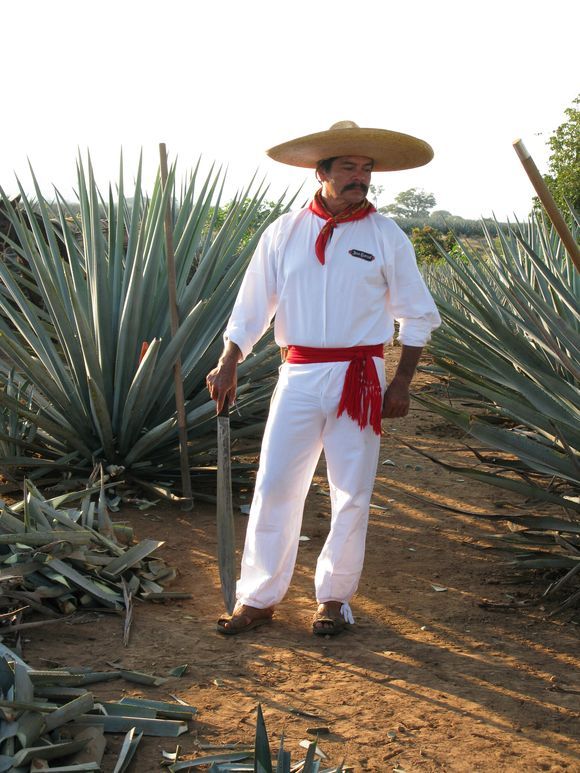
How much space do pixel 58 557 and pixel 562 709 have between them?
5.69 ft

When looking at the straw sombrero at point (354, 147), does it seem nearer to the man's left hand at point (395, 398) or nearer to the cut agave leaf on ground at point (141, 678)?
the man's left hand at point (395, 398)

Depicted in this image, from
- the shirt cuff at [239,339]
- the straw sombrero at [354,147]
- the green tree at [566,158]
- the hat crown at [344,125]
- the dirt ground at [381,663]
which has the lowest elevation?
the dirt ground at [381,663]

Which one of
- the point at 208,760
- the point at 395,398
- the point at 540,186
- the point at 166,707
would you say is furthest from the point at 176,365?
the point at 540,186

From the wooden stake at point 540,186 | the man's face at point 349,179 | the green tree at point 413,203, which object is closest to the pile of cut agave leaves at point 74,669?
the wooden stake at point 540,186

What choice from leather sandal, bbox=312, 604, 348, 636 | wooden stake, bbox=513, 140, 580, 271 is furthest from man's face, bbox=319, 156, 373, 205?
wooden stake, bbox=513, 140, 580, 271

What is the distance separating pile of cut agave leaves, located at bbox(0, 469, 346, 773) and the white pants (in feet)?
1.50

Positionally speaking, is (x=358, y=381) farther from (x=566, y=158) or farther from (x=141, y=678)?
(x=566, y=158)

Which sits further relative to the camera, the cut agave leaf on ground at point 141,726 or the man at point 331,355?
the man at point 331,355

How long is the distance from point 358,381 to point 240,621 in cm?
89

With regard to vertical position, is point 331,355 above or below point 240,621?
above

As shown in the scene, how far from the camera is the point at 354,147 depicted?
347 cm

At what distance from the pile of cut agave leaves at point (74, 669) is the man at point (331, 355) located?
0.48m

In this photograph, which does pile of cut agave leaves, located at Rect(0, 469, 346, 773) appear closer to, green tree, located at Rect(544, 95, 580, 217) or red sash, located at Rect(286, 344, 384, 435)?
red sash, located at Rect(286, 344, 384, 435)

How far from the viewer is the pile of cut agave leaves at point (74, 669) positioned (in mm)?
2391
